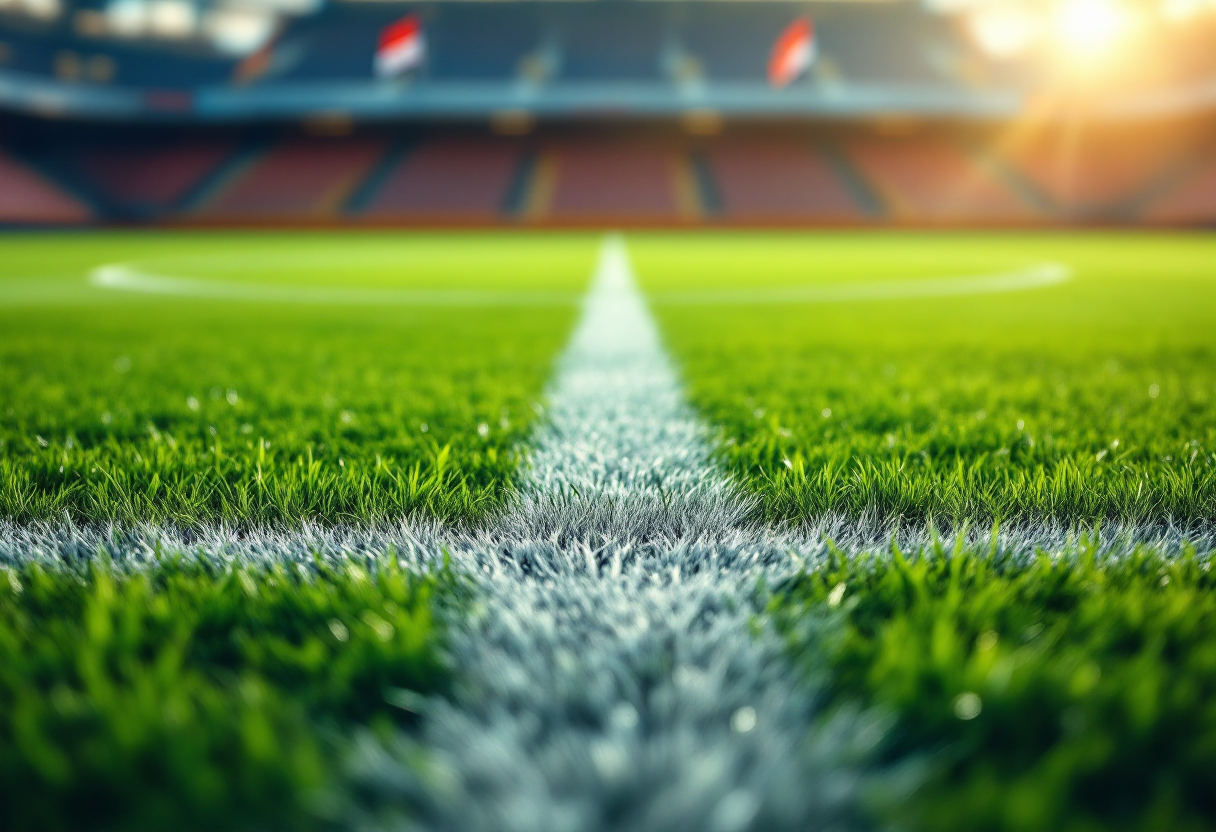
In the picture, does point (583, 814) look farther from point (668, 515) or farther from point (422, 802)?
point (668, 515)

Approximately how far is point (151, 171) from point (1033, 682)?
30.2 metres

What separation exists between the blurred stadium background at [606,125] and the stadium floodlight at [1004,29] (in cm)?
11

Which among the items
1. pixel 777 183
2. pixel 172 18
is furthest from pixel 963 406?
pixel 172 18

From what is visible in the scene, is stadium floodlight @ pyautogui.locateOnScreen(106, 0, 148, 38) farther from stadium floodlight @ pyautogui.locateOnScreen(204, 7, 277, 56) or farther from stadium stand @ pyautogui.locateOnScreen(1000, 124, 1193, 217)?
stadium stand @ pyautogui.locateOnScreen(1000, 124, 1193, 217)

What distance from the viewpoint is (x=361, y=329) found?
3434 millimetres

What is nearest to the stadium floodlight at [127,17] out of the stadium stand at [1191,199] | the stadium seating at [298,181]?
the stadium seating at [298,181]

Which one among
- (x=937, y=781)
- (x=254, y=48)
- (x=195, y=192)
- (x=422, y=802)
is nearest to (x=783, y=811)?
(x=937, y=781)

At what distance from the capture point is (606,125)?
1032 inches

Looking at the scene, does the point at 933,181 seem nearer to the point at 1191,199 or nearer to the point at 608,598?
the point at 1191,199

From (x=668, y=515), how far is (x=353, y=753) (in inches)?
25.7

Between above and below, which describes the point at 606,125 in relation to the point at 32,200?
above

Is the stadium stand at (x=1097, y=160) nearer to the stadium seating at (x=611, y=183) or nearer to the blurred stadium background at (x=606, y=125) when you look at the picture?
the blurred stadium background at (x=606, y=125)

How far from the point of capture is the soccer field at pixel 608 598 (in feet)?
1.75

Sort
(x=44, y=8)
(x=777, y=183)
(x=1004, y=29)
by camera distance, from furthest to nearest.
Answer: (x=1004, y=29)
(x=44, y=8)
(x=777, y=183)
